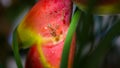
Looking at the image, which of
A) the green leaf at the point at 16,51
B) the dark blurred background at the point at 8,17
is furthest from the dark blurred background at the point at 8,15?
the green leaf at the point at 16,51

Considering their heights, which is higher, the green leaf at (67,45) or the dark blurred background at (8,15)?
the green leaf at (67,45)

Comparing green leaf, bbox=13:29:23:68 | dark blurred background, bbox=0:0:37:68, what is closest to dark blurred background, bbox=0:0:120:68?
dark blurred background, bbox=0:0:37:68

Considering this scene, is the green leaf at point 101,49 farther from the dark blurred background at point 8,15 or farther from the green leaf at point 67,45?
the dark blurred background at point 8,15

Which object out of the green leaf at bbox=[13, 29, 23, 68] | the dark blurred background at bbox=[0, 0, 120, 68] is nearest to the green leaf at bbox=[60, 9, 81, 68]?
the green leaf at bbox=[13, 29, 23, 68]

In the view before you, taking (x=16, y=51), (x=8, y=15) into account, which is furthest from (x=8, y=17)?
(x=16, y=51)

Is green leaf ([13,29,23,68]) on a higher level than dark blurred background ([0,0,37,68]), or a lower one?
→ higher

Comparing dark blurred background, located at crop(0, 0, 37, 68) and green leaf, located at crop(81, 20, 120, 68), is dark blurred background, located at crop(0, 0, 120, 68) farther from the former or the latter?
green leaf, located at crop(81, 20, 120, 68)

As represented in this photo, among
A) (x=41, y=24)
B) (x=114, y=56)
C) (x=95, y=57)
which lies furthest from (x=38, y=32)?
(x=114, y=56)

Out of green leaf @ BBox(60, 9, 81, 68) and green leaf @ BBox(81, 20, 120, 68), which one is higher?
green leaf @ BBox(60, 9, 81, 68)

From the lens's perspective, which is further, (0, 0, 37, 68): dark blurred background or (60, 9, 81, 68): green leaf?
(0, 0, 37, 68): dark blurred background

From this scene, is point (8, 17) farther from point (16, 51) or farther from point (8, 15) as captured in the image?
point (16, 51)

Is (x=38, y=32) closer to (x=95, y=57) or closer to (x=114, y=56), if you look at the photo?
(x=95, y=57)

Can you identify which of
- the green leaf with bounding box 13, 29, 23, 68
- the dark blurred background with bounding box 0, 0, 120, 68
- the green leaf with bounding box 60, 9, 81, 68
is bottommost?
the dark blurred background with bounding box 0, 0, 120, 68
